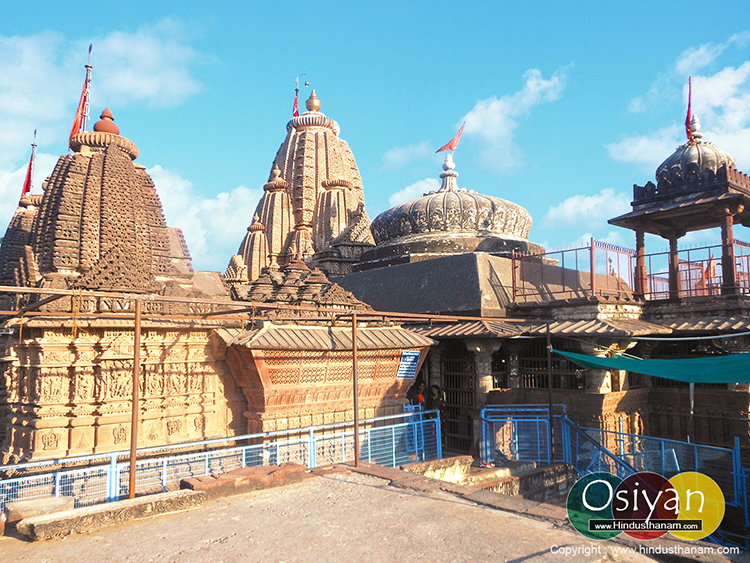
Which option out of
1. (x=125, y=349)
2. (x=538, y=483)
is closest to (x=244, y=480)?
(x=125, y=349)

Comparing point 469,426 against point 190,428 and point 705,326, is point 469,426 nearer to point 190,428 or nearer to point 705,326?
point 705,326

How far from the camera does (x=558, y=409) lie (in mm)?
11328

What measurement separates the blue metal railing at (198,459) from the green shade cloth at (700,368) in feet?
12.4

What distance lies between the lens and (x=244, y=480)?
614 centimetres

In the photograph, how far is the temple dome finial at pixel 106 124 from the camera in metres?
11.6

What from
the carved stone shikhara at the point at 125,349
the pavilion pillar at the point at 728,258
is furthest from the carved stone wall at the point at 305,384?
the pavilion pillar at the point at 728,258

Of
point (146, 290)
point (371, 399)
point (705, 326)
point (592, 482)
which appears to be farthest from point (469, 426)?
point (146, 290)

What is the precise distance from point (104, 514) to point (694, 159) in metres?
13.7

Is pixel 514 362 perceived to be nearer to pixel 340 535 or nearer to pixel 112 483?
pixel 340 535

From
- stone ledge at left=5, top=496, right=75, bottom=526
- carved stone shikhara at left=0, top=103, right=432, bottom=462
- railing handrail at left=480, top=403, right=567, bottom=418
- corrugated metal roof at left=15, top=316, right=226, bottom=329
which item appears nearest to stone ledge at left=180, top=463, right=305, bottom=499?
stone ledge at left=5, top=496, right=75, bottom=526

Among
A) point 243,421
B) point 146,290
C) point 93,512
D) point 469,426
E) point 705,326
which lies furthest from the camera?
point 469,426

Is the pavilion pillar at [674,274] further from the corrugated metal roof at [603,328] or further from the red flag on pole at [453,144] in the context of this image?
the red flag on pole at [453,144]

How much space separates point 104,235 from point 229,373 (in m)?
3.56

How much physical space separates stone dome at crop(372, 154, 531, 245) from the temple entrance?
6.58m
